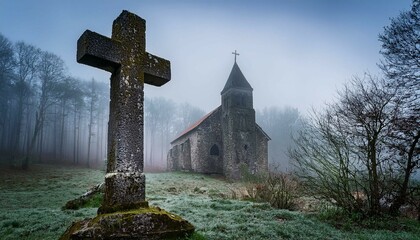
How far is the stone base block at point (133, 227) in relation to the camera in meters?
3.37

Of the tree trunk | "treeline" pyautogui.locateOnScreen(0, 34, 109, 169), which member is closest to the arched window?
"treeline" pyautogui.locateOnScreen(0, 34, 109, 169)

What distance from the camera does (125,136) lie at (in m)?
4.15

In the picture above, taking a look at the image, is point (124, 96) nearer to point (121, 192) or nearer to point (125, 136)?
point (125, 136)

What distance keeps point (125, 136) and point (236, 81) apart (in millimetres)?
30603

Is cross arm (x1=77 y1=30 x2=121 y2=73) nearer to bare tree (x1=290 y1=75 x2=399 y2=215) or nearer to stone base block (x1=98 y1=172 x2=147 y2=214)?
stone base block (x1=98 y1=172 x2=147 y2=214)

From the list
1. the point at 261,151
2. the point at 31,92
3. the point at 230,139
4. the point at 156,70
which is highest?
the point at 31,92

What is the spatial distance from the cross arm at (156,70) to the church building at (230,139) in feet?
87.1

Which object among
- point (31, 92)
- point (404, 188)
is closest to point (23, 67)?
point (31, 92)

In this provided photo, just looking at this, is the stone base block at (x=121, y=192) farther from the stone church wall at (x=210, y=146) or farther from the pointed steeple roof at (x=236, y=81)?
the pointed steeple roof at (x=236, y=81)

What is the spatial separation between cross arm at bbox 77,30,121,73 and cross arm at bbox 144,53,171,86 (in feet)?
1.81

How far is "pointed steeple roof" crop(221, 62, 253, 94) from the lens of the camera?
33.6 m

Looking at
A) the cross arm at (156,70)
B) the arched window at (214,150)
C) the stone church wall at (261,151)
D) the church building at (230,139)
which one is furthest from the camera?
the arched window at (214,150)

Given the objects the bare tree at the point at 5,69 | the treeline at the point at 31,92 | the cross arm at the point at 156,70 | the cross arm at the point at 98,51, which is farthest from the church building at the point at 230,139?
the cross arm at the point at 98,51

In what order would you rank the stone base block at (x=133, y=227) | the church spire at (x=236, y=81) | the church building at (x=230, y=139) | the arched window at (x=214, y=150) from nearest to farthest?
the stone base block at (x=133, y=227) → the church building at (x=230, y=139) → the church spire at (x=236, y=81) → the arched window at (x=214, y=150)
